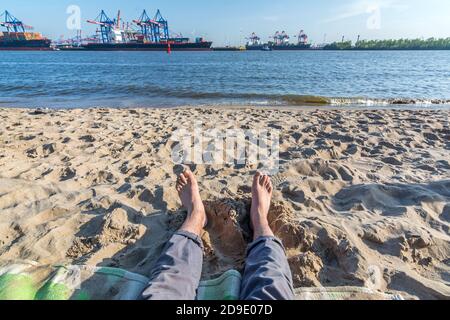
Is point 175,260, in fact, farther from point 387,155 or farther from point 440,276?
point 387,155

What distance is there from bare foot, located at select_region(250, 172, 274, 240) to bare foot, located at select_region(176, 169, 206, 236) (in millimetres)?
325

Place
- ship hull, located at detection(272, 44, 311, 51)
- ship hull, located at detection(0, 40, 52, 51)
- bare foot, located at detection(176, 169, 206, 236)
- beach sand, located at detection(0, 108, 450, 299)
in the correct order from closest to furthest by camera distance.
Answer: beach sand, located at detection(0, 108, 450, 299) < bare foot, located at detection(176, 169, 206, 236) < ship hull, located at detection(0, 40, 52, 51) < ship hull, located at detection(272, 44, 311, 51)

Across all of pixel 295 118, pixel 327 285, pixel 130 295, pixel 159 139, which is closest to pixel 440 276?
pixel 327 285

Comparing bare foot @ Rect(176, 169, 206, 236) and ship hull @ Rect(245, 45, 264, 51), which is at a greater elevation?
bare foot @ Rect(176, 169, 206, 236)

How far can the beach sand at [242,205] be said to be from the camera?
1.59m

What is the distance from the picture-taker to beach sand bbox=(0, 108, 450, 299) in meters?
1.59

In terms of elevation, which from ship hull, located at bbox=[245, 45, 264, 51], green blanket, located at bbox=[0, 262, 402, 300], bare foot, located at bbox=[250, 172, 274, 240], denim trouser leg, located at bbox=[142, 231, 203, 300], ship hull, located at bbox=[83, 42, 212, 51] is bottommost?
ship hull, located at bbox=[245, 45, 264, 51]

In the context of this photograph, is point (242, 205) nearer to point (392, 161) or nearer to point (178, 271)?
point (178, 271)

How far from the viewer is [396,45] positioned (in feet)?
215

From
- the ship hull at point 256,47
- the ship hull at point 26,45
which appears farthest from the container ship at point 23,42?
the ship hull at point 256,47

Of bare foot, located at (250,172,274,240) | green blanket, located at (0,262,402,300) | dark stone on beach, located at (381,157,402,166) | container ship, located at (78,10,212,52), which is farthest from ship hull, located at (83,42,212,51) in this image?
green blanket, located at (0,262,402,300)

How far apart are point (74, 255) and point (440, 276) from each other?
193 cm

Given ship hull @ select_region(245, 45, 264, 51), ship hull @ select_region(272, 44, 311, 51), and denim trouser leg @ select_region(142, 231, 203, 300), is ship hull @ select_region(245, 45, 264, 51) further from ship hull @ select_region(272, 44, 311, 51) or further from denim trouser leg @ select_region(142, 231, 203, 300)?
denim trouser leg @ select_region(142, 231, 203, 300)

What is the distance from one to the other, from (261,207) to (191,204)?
1.53 feet
